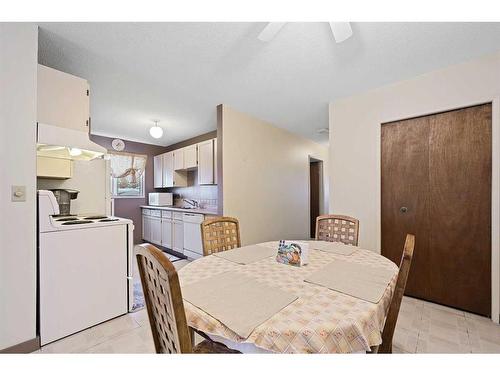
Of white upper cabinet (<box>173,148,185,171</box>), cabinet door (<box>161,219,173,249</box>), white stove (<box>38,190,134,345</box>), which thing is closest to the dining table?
white stove (<box>38,190,134,345</box>)

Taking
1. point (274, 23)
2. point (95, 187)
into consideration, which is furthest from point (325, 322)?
point (95, 187)

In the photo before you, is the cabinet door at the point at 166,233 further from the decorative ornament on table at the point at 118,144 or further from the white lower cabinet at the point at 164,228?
the decorative ornament on table at the point at 118,144

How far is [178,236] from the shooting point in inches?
146

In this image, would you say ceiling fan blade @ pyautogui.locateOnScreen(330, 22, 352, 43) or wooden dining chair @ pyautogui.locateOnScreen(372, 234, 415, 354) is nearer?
wooden dining chair @ pyautogui.locateOnScreen(372, 234, 415, 354)

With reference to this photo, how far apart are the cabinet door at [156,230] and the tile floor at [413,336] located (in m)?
2.40

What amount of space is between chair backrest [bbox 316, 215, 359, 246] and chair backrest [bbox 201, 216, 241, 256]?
77 centimetres

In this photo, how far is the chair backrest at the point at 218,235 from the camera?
1609 millimetres

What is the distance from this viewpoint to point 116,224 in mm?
1878

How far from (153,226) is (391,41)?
178 inches

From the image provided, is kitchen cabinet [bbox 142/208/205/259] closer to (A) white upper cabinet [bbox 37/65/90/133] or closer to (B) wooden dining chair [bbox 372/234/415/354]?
(A) white upper cabinet [bbox 37/65/90/133]

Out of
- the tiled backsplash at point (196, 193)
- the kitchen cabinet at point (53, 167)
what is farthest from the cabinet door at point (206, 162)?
the kitchen cabinet at point (53, 167)

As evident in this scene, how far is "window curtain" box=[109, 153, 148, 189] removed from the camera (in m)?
4.52

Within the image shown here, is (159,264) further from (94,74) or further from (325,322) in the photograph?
(94,74)

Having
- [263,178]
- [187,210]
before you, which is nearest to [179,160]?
[187,210]
